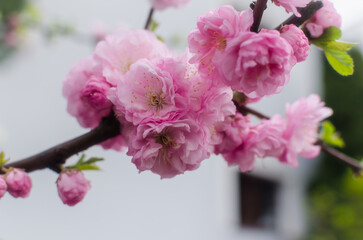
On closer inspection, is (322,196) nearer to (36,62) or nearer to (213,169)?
(213,169)

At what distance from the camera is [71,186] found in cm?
61

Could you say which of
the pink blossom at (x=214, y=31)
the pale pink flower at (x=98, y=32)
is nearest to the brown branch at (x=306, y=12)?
the pink blossom at (x=214, y=31)

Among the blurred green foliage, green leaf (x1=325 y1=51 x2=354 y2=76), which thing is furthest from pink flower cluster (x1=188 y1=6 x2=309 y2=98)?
the blurred green foliage

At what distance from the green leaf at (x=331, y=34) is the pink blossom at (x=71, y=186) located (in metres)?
0.44

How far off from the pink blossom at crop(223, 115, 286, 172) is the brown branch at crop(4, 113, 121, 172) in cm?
21

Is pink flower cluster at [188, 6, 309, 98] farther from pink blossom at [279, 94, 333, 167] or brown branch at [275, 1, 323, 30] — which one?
pink blossom at [279, 94, 333, 167]

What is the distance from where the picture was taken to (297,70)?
6078mm

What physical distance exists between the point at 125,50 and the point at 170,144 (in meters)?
0.20

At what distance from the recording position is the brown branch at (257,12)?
47 centimetres

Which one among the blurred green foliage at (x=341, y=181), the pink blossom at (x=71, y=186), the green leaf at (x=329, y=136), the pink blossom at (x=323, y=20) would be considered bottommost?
the blurred green foliage at (x=341, y=181)

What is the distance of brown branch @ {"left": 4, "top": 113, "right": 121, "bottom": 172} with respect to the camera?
57 cm

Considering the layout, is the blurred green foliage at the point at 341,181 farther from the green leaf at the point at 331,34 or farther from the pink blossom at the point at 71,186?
the pink blossom at the point at 71,186

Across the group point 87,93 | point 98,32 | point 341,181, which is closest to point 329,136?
point 87,93

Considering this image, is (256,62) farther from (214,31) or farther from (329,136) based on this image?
(329,136)
